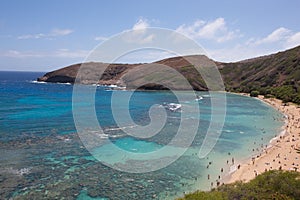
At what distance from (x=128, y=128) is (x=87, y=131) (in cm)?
750

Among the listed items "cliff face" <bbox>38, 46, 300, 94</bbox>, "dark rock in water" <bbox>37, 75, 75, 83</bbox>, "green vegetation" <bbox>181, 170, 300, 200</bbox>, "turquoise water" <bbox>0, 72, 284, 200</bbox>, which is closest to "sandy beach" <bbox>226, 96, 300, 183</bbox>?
"turquoise water" <bbox>0, 72, 284, 200</bbox>

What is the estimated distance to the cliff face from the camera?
11600 centimetres

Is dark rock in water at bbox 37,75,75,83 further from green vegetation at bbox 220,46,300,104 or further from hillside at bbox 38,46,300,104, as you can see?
green vegetation at bbox 220,46,300,104

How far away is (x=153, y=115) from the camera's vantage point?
2506 inches

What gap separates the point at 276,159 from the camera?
3425 cm

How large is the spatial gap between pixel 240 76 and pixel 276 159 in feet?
383

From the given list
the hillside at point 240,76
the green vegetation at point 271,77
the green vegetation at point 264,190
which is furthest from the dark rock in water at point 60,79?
the green vegetation at point 264,190

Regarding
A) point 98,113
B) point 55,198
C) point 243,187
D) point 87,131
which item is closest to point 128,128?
point 87,131

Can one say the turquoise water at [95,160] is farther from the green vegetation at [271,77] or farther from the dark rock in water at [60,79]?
the dark rock in water at [60,79]

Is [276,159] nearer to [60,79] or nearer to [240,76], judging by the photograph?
[240,76]

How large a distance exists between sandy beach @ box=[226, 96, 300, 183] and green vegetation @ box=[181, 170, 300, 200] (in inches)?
218

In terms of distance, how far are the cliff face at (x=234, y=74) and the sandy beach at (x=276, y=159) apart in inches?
2220

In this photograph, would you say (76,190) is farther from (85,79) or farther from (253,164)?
(85,79)

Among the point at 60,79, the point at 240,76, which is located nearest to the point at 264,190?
the point at 240,76
